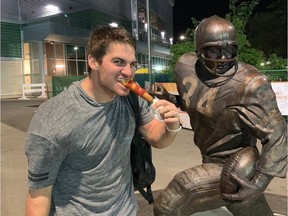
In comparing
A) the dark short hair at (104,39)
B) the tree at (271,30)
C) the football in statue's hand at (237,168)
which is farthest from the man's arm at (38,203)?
the tree at (271,30)

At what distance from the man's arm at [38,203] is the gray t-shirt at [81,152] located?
1.5 inches

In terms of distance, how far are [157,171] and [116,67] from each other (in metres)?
4.50

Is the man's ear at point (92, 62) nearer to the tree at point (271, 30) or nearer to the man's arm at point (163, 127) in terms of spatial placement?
the man's arm at point (163, 127)

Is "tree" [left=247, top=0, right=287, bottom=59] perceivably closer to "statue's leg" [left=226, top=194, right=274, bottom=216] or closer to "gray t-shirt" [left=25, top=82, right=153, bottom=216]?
"statue's leg" [left=226, top=194, right=274, bottom=216]

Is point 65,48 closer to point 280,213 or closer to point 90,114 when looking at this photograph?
point 280,213

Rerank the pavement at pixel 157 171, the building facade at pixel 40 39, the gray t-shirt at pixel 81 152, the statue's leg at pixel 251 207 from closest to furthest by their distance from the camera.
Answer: the gray t-shirt at pixel 81 152, the statue's leg at pixel 251 207, the pavement at pixel 157 171, the building facade at pixel 40 39

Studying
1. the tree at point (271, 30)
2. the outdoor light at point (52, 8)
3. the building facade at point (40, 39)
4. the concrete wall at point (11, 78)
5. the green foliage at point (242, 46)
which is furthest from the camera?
the tree at point (271, 30)

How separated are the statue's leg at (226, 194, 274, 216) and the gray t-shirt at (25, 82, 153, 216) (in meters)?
0.94

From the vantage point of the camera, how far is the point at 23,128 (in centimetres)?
1016

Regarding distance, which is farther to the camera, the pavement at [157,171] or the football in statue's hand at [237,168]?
Answer: the pavement at [157,171]

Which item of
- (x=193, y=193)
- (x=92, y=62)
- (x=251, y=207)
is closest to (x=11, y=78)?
(x=193, y=193)

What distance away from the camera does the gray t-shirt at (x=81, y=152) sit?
1.52m

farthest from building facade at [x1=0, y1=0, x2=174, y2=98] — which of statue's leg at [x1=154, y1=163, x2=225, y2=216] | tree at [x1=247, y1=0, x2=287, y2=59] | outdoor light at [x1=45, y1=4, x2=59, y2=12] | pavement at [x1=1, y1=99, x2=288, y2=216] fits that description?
statue's leg at [x1=154, y1=163, x2=225, y2=216]

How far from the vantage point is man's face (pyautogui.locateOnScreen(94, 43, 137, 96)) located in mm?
1586
